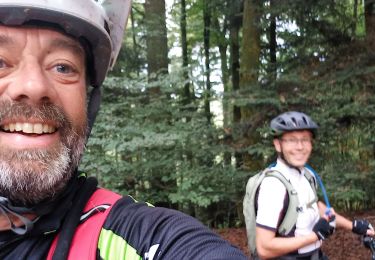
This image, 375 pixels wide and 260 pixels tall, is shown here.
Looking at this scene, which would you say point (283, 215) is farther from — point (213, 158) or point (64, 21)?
point (213, 158)

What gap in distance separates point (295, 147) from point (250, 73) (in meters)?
3.64

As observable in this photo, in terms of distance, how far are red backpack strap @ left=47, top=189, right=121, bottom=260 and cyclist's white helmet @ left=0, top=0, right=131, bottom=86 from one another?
2.16 feet

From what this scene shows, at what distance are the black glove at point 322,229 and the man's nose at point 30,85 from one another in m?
2.47

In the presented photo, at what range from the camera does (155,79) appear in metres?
6.93

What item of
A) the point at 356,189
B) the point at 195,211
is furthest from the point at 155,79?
the point at 195,211

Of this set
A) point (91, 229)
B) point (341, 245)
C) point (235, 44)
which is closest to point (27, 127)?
point (91, 229)

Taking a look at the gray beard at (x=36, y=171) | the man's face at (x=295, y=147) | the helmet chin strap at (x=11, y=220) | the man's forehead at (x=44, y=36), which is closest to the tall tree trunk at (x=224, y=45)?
the man's face at (x=295, y=147)

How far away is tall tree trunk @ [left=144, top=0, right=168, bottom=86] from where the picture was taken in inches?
331

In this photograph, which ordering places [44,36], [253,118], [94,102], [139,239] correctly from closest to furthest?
1. [139,239]
2. [44,36]
3. [94,102]
4. [253,118]

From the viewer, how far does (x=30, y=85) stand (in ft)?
4.65

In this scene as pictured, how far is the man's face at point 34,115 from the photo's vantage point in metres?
1.41

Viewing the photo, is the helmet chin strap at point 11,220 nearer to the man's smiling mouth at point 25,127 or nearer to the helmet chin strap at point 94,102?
the man's smiling mouth at point 25,127

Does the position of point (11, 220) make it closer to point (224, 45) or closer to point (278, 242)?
point (278, 242)

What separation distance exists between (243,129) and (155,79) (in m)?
1.76
